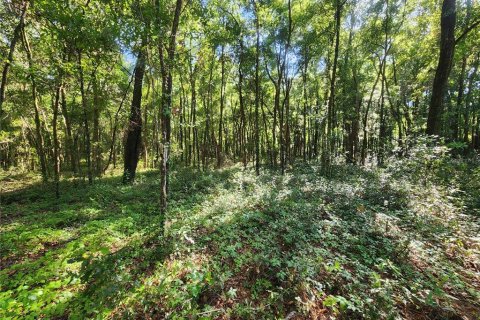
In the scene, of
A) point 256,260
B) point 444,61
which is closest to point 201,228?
point 256,260

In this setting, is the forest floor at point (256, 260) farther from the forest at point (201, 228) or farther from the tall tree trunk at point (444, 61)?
the tall tree trunk at point (444, 61)

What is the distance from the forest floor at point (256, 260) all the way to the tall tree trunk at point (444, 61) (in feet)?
9.38

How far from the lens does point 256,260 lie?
4.11m

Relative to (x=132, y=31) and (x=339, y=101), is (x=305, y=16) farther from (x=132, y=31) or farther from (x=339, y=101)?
(x=132, y=31)

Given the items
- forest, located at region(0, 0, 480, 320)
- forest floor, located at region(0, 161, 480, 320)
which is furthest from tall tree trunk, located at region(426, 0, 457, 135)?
forest floor, located at region(0, 161, 480, 320)

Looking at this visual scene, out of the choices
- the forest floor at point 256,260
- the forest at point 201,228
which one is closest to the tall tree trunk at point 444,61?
the forest at point 201,228

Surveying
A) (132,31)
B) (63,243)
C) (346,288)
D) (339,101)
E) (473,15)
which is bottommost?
(346,288)

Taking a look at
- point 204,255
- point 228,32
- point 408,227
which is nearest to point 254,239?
point 204,255

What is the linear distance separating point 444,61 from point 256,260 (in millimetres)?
9883

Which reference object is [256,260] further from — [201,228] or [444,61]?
[444,61]

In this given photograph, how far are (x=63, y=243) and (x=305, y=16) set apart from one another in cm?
1490

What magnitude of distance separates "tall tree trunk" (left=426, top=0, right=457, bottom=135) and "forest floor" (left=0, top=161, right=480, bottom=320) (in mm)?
2859

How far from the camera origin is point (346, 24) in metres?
15.7

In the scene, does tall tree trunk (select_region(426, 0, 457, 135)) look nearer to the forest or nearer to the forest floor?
the forest
